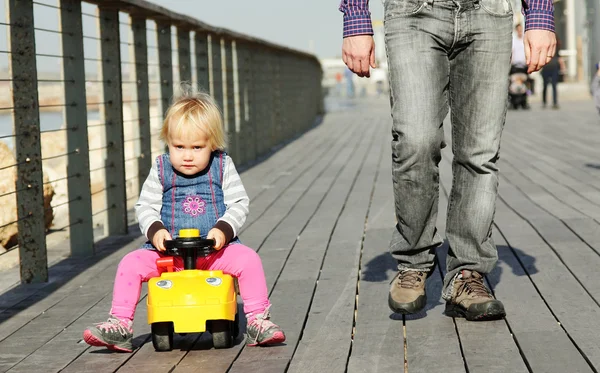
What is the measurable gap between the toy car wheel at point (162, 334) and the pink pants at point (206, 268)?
0.11 metres

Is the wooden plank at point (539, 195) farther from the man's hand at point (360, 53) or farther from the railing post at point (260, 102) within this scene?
the railing post at point (260, 102)

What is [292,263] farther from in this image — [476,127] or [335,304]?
[476,127]

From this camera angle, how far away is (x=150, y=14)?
24.2 feet

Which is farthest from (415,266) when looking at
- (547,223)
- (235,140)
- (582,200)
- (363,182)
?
(235,140)

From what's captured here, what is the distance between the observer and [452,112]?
4055 millimetres

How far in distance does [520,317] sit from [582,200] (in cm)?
356

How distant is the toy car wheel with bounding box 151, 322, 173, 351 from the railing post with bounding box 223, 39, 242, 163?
7427mm

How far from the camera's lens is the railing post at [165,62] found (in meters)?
8.12

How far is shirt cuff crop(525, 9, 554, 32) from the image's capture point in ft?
13.0

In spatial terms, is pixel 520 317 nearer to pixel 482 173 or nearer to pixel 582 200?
pixel 482 173

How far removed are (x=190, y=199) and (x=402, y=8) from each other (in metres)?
1.00

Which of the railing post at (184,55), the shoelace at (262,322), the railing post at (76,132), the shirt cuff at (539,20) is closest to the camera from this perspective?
the shoelace at (262,322)

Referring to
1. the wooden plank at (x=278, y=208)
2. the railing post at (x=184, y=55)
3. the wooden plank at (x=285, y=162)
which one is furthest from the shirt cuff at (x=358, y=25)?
the railing post at (x=184, y=55)

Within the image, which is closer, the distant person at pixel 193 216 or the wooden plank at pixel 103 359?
the wooden plank at pixel 103 359
